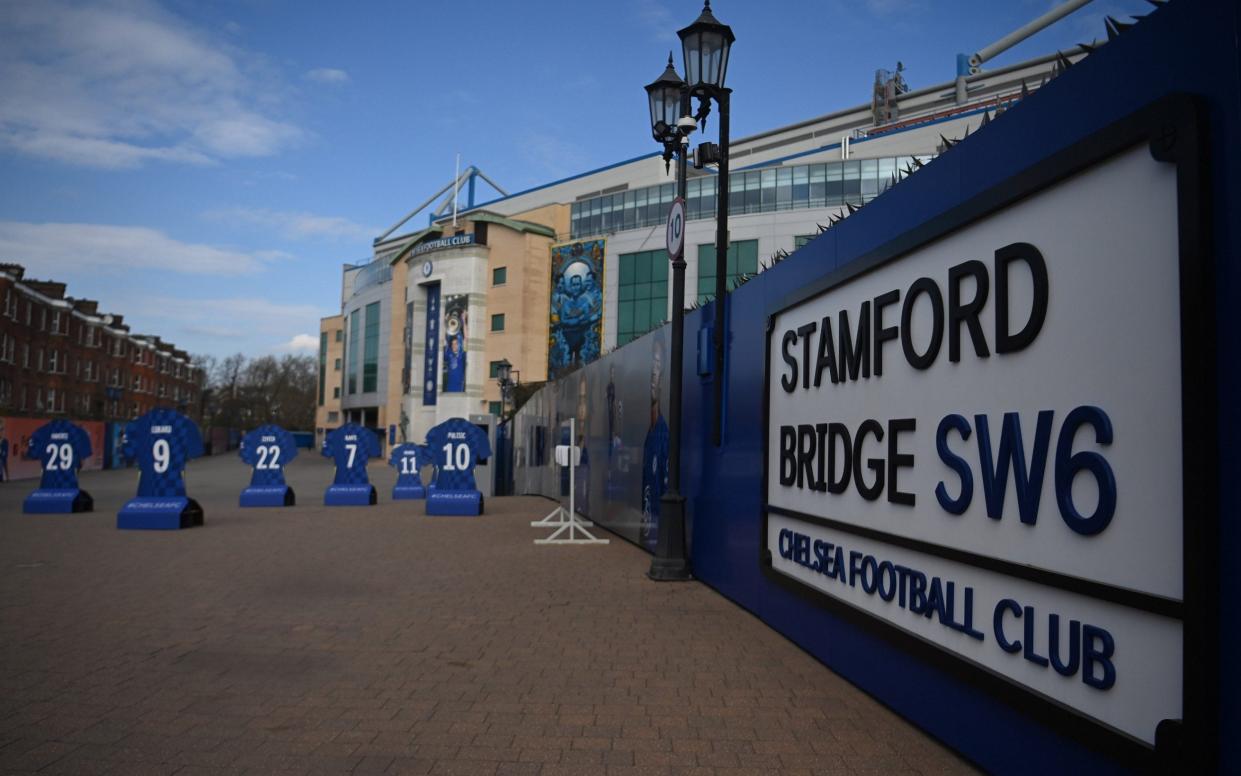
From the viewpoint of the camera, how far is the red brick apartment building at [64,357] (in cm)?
4953

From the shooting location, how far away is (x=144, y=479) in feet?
46.1

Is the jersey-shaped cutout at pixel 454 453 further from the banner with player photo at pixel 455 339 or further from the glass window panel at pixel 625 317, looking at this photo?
the banner with player photo at pixel 455 339

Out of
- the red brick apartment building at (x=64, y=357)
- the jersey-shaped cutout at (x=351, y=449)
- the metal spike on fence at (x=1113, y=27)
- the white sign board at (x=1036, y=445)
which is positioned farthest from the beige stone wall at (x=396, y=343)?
the metal spike on fence at (x=1113, y=27)

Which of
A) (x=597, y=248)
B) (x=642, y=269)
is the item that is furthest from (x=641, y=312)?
(x=597, y=248)

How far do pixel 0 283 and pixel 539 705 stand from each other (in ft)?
183

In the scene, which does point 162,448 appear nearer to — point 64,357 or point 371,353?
point 64,357

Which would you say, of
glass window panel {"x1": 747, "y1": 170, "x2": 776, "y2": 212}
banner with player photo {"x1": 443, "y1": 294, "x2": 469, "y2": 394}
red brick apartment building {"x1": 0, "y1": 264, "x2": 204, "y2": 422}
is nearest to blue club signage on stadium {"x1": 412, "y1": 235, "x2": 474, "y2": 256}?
banner with player photo {"x1": 443, "y1": 294, "x2": 469, "y2": 394}

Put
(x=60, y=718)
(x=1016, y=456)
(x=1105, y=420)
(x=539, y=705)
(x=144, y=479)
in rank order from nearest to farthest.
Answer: (x=1105, y=420), (x=1016, y=456), (x=60, y=718), (x=539, y=705), (x=144, y=479)

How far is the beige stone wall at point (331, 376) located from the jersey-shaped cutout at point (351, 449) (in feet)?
231

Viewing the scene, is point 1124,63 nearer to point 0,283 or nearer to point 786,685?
point 786,685

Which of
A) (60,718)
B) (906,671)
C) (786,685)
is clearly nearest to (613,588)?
(786,685)

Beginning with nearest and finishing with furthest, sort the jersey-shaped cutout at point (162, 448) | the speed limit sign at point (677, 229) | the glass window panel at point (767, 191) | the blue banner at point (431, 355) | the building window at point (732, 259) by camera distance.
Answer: the speed limit sign at point (677, 229) → the jersey-shaped cutout at point (162, 448) → the building window at point (732, 259) → the glass window panel at point (767, 191) → the blue banner at point (431, 355)

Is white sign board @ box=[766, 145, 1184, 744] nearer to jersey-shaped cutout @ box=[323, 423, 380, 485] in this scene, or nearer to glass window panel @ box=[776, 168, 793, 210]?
jersey-shaped cutout @ box=[323, 423, 380, 485]

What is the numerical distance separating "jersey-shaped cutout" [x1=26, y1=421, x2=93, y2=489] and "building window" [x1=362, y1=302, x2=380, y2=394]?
195 feet
